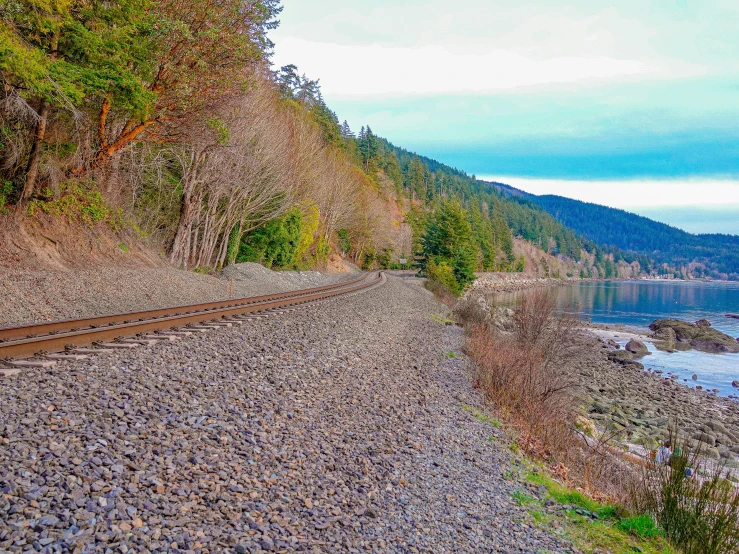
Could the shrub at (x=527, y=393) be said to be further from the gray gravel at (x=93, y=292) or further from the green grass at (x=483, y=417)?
the gray gravel at (x=93, y=292)

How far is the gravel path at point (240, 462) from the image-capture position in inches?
145

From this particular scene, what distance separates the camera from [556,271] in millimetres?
163000

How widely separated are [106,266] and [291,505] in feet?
49.4

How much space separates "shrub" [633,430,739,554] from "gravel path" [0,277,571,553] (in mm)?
1698

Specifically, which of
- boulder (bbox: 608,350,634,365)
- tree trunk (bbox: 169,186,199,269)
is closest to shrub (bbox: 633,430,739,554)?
tree trunk (bbox: 169,186,199,269)

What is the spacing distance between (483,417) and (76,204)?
48.4ft

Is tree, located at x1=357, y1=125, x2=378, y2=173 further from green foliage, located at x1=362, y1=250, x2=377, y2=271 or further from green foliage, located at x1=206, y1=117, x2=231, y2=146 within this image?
green foliage, located at x1=206, y1=117, x2=231, y2=146

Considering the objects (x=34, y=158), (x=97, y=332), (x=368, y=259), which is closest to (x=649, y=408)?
(x=97, y=332)

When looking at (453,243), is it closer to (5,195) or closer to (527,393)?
(5,195)

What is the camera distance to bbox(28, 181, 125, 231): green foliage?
15.7m

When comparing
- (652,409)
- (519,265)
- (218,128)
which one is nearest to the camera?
(218,128)

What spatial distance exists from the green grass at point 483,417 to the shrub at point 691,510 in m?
2.37

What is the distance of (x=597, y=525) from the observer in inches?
227

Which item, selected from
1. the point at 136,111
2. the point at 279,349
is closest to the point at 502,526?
the point at 279,349
